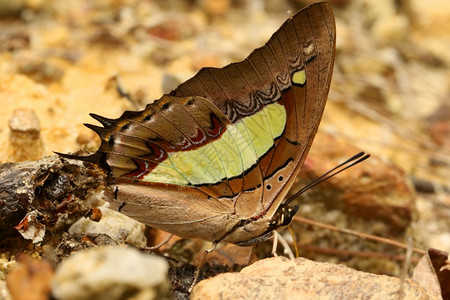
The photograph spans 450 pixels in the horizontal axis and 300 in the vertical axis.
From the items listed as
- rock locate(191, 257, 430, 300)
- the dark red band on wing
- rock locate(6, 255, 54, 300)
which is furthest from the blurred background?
rock locate(6, 255, 54, 300)

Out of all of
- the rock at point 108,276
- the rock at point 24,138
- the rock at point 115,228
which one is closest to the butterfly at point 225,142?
the rock at point 115,228

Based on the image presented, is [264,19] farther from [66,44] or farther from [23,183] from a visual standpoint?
[23,183]

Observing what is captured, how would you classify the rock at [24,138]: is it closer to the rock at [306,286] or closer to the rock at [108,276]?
the rock at [306,286]

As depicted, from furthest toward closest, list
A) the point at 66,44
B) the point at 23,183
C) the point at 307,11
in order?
the point at 66,44 < the point at 307,11 < the point at 23,183

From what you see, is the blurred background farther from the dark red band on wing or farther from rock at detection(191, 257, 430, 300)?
rock at detection(191, 257, 430, 300)

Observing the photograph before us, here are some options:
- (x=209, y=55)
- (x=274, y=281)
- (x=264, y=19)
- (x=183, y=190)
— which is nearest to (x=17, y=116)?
(x=183, y=190)

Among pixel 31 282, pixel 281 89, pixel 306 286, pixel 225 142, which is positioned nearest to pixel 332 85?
pixel 281 89

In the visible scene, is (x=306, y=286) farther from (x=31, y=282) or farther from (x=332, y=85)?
(x=332, y=85)
